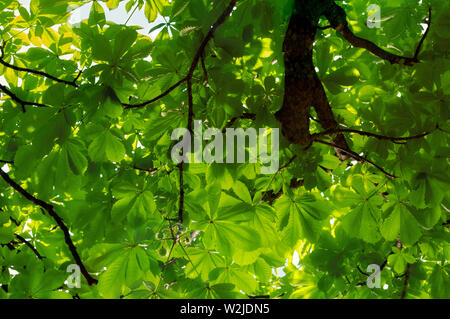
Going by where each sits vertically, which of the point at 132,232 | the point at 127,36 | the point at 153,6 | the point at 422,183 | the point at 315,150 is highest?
the point at 153,6

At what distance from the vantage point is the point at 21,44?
92.9 inches

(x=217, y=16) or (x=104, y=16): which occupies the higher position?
(x=104, y=16)

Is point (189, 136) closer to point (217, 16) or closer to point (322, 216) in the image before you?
point (217, 16)

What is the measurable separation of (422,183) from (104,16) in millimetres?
1687

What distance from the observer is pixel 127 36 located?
4.02ft

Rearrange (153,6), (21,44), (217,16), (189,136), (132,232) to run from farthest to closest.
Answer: (21,44) < (153,6) < (132,232) < (189,136) < (217,16)

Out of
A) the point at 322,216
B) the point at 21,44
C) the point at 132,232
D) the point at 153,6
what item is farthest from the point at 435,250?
the point at 21,44

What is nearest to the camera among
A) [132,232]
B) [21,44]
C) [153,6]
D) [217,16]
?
[217,16]
